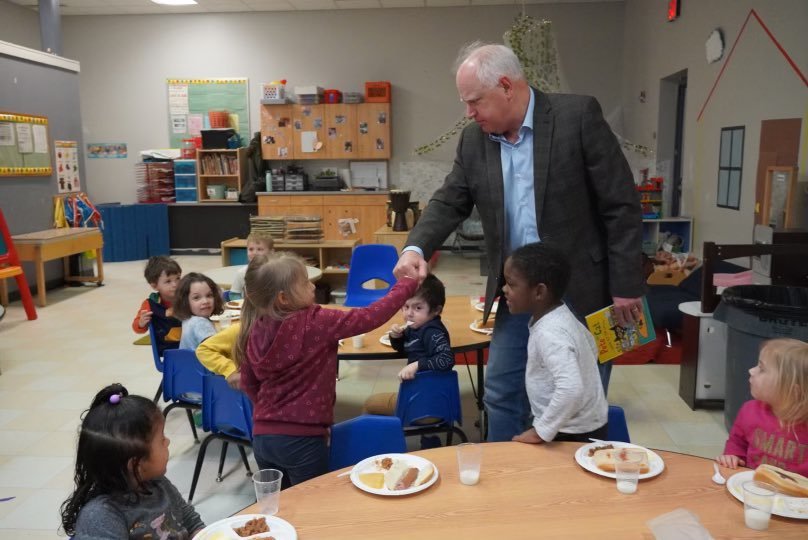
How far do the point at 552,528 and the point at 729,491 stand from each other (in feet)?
1.47

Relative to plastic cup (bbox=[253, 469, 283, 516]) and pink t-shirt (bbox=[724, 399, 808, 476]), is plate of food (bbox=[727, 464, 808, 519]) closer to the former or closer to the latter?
pink t-shirt (bbox=[724, 399, 808, 476])

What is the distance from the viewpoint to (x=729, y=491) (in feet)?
4.93

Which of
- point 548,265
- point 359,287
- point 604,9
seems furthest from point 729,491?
point 604,9

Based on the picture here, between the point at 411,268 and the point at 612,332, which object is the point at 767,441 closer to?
the point at 612,332

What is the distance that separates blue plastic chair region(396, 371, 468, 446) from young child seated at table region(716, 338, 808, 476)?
1108 mm

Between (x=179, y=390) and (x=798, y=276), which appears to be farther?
(x=798, y=276)

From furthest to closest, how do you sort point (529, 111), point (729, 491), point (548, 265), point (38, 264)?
point (38, 264) → point (529, 111) → point (548, 265) → point (729, 491)

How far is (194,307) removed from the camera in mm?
3291

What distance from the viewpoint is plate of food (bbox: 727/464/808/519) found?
55.4 inches

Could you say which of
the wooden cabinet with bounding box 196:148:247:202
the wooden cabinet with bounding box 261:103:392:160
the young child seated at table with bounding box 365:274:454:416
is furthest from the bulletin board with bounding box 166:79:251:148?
the young child seated at table with bounding box 365:274:454:416

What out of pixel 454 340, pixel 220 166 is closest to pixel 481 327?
pixel 454 340

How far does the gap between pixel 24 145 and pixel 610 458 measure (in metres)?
7.47

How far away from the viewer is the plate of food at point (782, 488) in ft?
4.62

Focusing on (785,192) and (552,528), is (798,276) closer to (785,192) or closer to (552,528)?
(785,192)
